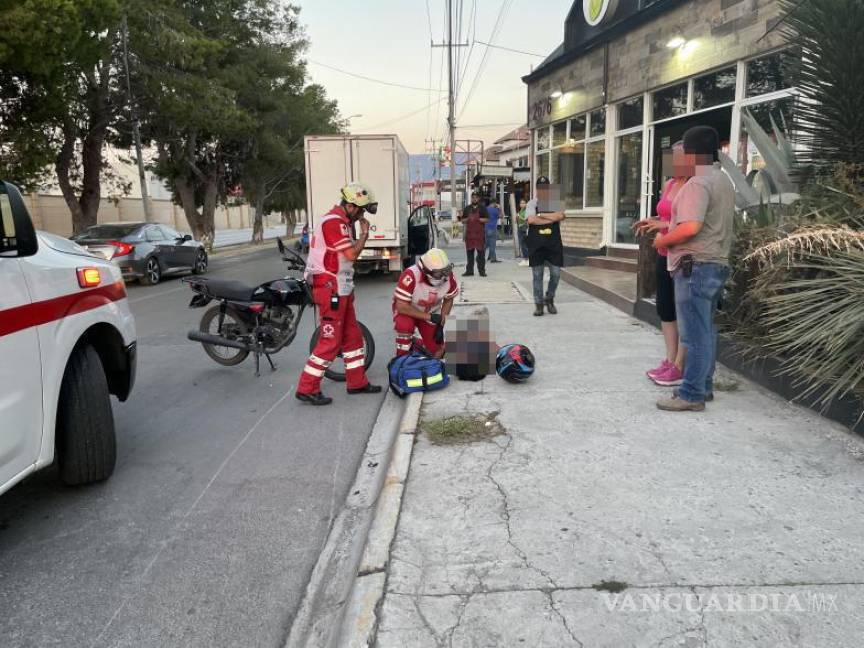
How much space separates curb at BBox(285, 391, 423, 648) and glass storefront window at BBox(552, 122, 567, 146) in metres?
14.0

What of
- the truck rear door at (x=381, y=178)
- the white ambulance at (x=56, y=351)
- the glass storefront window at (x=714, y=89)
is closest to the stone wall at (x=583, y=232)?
the glass storefront window at (x=714, y=89)

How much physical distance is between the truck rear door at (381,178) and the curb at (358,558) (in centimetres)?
938

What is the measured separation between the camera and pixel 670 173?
4.76 meters

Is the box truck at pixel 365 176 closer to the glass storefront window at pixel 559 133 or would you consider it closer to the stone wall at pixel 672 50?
the stone wall at pixel 672 50

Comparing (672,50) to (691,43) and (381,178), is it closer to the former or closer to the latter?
(691,43)

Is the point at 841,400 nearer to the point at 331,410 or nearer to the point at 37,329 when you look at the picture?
the point at 331,410

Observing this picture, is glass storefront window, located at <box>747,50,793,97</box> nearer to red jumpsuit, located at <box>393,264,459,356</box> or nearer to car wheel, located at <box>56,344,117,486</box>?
red jumpsuit, located at <box>393,264,459,356</box>

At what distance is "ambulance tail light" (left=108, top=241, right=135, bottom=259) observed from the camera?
14.1m

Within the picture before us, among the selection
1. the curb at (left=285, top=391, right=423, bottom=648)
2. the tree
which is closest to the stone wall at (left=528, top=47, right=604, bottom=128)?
the tree

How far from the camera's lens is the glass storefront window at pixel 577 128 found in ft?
52.0

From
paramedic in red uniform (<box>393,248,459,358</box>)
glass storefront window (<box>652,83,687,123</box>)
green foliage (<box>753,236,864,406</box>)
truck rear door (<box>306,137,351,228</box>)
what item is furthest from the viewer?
truck rear door (<box>306,137,351,228</box>)

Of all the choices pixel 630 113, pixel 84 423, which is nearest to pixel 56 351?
pixel 84 423

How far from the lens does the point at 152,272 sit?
14977mm

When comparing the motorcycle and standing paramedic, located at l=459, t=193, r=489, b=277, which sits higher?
standing paramedic, located at l=459, t=193, r=489, b=277
